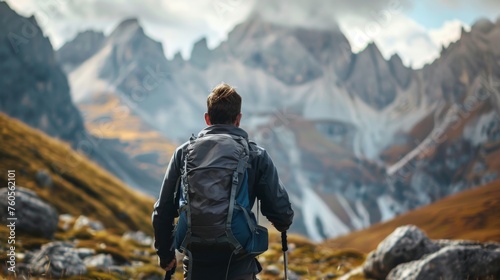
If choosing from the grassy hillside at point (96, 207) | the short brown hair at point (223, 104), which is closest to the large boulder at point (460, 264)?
the grassy hillside at point (96, 207)

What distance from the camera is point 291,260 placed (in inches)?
1318

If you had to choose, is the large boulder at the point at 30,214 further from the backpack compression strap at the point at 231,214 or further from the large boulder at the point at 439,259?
the backpack compression strap at the point at 231,214

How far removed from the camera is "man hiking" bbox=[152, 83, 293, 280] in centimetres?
613

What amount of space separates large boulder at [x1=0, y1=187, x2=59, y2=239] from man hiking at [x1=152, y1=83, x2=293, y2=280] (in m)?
18.4

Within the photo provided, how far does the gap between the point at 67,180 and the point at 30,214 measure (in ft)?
91.8

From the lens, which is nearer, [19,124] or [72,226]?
[72,226]

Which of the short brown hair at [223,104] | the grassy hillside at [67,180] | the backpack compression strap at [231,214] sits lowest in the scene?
Result: the backpack compression strap at [231,214]

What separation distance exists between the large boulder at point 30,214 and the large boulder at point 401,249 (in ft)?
54.9

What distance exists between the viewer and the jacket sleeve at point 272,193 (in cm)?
646

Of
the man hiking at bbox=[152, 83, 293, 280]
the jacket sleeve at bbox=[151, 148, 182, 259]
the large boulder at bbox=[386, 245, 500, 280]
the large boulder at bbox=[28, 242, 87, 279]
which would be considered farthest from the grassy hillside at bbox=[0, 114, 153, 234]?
the man hiking at bbox=[152, 83, 293, 280]

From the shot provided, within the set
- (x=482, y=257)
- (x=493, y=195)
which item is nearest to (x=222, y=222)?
(x=482, y=257)

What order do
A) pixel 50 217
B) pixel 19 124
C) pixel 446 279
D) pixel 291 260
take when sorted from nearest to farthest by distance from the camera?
1. pixel 446 279
2. pixel 50 217
3. pixel 291 260
4. pixel 19 124

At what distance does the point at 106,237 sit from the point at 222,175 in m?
25.5

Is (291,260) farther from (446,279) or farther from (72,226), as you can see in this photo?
(446,279)
